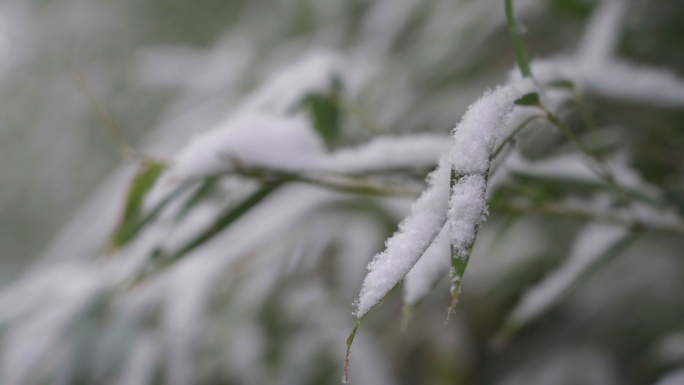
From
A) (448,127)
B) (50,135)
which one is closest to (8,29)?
(50,135)

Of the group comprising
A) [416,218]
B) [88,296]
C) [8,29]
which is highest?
[8,29]

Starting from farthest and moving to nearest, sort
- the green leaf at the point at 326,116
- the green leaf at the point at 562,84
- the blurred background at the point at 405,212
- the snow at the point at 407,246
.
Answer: the blurred background at the point at 405,212
the green leaf at the point at 326,116
the green leaf at the point at 562,84
the snow at the point at 407,246

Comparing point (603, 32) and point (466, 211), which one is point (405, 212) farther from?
point (466, 211)

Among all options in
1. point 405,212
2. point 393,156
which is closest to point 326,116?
point 393,156

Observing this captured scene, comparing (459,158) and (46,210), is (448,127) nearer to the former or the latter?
(459,158)

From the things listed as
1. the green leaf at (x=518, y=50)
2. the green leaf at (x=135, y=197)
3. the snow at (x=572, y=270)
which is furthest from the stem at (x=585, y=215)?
the green leaf at (x=135, y=197)

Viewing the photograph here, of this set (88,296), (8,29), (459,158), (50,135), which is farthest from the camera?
(50,135)

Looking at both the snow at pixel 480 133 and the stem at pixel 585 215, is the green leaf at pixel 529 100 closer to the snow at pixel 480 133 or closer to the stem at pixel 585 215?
the snow at pixel 480 133
